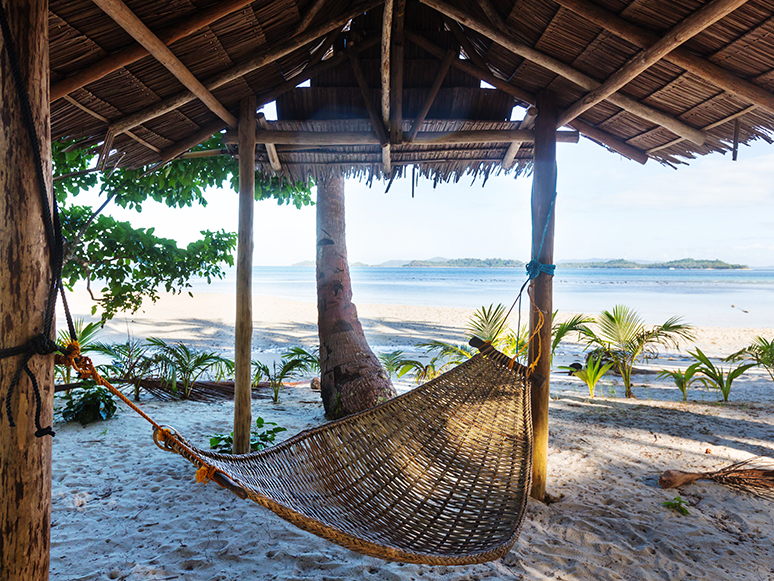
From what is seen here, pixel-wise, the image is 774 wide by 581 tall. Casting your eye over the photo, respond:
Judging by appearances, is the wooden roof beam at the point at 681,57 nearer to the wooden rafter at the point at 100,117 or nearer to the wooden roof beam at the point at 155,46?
the wooden roof beam at the point at 155,46

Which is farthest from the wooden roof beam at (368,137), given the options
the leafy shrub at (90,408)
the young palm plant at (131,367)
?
the young palm plant at (131,367)

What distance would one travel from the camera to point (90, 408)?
3.02 meters

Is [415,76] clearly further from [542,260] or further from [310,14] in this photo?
[542,260]

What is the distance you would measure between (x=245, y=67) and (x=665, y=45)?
1690 mm

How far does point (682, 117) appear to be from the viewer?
6.83 ft

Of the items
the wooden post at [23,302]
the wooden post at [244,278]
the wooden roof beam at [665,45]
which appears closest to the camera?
the wooden post at [23,302]

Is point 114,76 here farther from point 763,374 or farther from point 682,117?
point 763,374

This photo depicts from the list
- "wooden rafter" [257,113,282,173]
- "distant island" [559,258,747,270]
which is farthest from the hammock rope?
"distant island" [559,258,747,270]

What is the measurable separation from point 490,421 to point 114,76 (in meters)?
2.13

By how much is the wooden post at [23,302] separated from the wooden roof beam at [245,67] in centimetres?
112

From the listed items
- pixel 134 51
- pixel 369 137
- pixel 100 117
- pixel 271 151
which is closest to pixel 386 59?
pixel 369 137

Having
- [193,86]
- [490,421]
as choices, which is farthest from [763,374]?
[193,86]

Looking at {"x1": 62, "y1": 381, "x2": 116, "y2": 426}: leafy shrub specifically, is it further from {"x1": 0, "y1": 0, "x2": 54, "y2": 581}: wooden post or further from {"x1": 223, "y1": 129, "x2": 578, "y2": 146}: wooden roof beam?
{"x1": 0, "y1": 0, "x2": 54, "y2": 581}: wooden post

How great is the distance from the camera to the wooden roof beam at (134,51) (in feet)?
5.44
